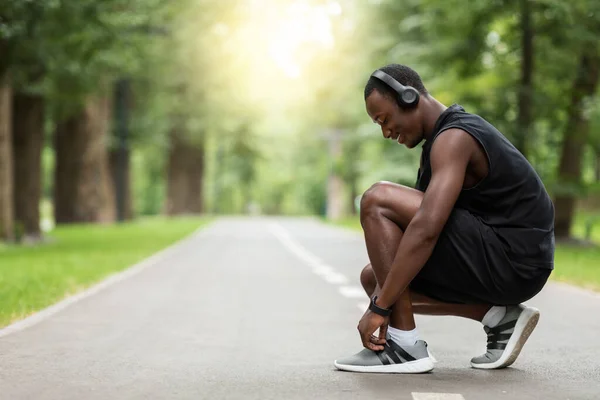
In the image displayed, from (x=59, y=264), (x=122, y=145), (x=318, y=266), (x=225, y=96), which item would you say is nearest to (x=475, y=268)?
(x=318, y=266)

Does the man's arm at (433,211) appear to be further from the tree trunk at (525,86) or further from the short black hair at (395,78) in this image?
the tree trunk at (525,86)

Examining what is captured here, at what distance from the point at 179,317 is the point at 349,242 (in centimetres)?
1575

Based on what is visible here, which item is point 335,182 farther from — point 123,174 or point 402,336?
point 402,336

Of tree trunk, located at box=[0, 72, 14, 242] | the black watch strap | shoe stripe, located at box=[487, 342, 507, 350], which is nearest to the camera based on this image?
the black watch strap

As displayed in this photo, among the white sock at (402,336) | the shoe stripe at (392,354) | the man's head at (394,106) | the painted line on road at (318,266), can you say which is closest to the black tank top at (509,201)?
the man's head at (394,106)

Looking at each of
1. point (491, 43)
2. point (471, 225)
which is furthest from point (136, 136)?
point (471, 225)

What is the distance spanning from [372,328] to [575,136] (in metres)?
15.9

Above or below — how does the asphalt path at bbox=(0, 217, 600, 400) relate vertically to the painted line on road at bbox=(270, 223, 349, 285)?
above

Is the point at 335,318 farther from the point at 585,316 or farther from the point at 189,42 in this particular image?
the point at 189,42

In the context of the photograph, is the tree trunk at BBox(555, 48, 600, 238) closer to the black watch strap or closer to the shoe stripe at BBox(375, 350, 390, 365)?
the shoe stripe at BBox(375, 350, 390, 365)

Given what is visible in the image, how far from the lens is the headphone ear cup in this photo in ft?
16.5

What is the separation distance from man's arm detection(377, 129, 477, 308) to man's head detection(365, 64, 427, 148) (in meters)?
0.25

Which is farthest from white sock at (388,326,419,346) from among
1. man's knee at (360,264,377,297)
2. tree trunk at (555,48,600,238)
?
tree trunk at (555,48,600,238)

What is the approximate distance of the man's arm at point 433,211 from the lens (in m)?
4.90
